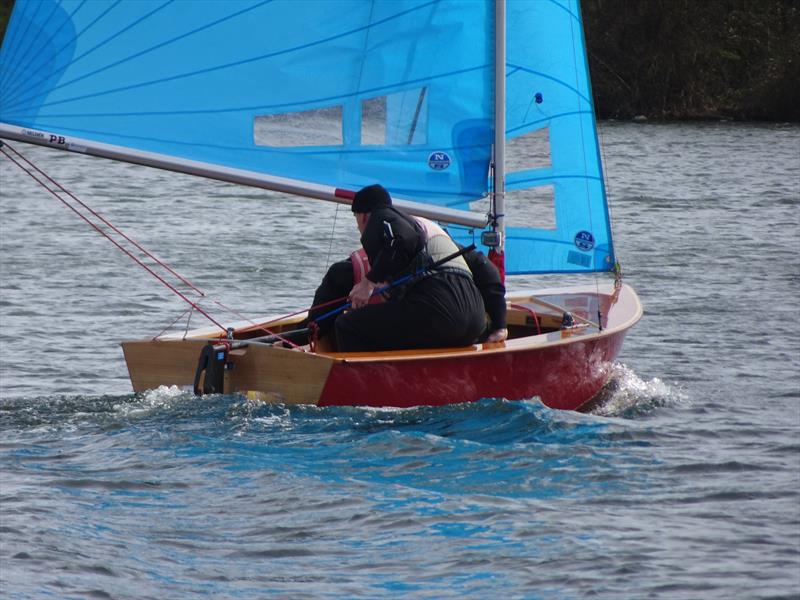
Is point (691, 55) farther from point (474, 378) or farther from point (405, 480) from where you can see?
point (405, 480)

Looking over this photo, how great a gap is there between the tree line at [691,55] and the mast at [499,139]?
27219 mm

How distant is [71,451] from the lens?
7691mm

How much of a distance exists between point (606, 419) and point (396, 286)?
144 centimetres

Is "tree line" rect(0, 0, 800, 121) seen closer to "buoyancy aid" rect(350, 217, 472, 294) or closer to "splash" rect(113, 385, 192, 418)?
"buoyancy aid" rect(350, 217, 472, 294)

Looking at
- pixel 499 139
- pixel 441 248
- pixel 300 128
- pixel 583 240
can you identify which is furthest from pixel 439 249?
pixel 583 240

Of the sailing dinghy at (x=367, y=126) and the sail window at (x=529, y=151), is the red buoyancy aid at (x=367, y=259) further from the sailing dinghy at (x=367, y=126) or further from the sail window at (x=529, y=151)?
the sail window at (x=529, y=151)

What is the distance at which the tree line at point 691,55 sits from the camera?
35.9 meters

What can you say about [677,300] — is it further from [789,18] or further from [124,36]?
[789,18]

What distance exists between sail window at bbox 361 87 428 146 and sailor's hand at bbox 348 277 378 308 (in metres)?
1.23

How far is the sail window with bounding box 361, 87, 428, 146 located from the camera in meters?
9.13

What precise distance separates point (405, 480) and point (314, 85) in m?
2.99

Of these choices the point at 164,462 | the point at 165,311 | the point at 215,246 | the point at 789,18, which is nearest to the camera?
the point at 164,462

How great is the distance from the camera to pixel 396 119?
914 cm

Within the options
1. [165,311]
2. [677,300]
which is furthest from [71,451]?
[677,300]
